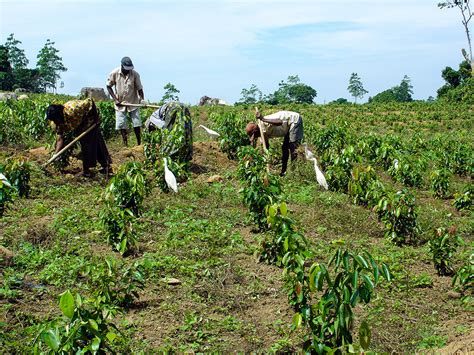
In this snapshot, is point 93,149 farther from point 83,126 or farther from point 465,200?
point 465,200

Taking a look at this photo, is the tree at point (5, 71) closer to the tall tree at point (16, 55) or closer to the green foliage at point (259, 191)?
the tall tree at point (16, 55)

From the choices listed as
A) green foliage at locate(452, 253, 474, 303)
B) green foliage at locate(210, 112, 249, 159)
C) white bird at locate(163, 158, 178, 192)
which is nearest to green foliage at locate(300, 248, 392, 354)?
green foliage at locate(452, 253, 474, 303)

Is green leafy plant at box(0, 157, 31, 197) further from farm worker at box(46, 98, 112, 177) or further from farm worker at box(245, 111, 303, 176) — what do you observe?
farm worker at box(245, 111, 303, 176)

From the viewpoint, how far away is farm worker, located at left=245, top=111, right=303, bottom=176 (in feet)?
31.9

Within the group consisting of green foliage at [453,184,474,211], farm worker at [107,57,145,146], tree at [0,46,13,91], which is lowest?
green foliage at [453,184,474,211]

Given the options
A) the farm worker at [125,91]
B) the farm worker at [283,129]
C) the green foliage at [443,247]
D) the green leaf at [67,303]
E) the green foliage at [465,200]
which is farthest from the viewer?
the farm worker at [125,91]

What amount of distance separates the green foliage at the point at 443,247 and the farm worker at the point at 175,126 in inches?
173

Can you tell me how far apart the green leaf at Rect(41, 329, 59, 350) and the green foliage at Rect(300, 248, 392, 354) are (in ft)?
4.72

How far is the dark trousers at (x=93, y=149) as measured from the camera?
8844 millimetres

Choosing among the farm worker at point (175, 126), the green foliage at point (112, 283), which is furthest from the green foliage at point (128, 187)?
the farm worker at point (175, 126)

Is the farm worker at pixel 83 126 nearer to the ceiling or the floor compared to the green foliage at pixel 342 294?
nearer to the ceiling

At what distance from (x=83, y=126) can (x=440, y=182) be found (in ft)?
18.3

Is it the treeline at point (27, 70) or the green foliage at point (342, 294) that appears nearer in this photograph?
the green foliage at point (342, 294)

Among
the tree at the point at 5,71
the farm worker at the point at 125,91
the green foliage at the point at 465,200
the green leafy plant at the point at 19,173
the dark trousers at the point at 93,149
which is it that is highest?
the tree at the point at 5,71
